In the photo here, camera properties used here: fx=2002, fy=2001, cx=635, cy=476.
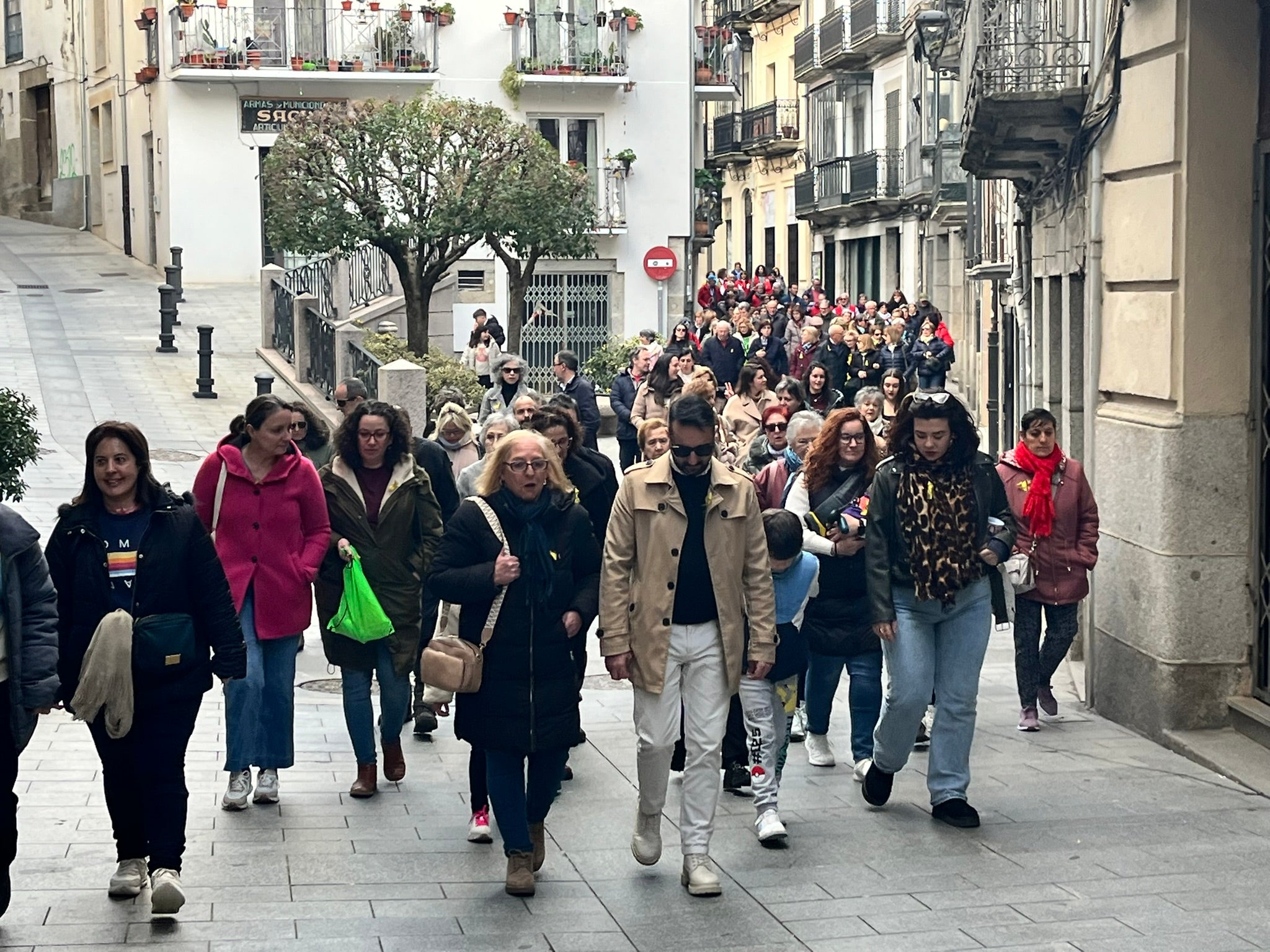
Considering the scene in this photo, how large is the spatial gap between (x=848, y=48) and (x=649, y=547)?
42.1 meters

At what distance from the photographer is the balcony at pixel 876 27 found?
1781 inches

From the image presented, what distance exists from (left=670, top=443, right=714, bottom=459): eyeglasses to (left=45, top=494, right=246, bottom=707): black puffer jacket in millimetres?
1613

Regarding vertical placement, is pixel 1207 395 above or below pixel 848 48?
below

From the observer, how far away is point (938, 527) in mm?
7859

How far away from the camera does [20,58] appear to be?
49.1m

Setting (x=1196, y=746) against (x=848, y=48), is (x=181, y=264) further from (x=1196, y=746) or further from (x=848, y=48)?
(x=1196, y=746)

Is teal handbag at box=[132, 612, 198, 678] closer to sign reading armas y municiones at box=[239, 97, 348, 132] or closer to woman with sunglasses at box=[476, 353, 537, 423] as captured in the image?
woman with sunglasses at box=[476, 353, 537, 423]

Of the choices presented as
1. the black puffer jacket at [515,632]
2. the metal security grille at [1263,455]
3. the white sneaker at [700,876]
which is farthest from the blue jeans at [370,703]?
the metal security grille at [1263,455]

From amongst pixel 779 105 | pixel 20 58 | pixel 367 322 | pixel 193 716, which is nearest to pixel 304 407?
pixel 193 716

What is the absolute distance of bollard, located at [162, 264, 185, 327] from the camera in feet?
91.7

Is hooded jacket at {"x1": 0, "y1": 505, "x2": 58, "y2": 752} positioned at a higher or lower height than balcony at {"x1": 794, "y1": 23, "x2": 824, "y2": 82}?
lower

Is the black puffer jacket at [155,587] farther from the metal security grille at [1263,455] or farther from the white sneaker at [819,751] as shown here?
the metal security grille at [1263,455]

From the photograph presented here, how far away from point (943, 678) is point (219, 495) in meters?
3.03

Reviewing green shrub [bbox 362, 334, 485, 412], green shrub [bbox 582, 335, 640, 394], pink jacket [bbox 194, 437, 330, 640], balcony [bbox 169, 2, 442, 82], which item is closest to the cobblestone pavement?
pink jacket [bbox 194, 437, 330, 640]
